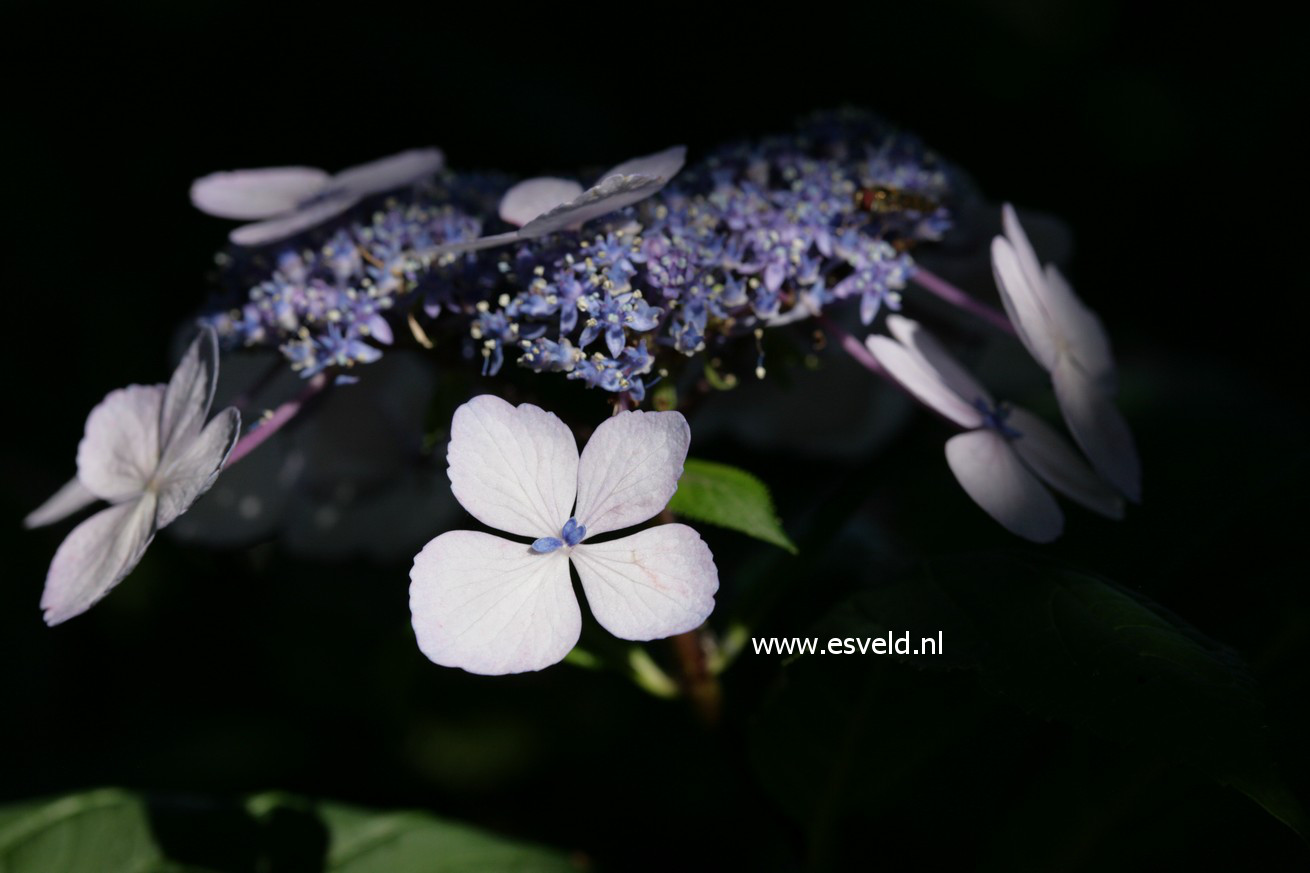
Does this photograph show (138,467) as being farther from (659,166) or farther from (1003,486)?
(1003,486)

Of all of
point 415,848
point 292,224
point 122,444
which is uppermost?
point 292,224

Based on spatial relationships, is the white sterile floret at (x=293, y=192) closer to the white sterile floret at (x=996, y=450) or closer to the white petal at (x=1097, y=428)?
the white sterile floret at (x=996, y=450)

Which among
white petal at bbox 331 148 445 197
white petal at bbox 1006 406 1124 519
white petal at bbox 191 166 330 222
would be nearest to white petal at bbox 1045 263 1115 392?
white petal at bbox 1006 406 1124 519

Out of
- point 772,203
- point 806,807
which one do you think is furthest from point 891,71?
point 806,807

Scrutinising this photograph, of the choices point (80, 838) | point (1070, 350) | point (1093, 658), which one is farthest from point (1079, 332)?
point (80, 838)

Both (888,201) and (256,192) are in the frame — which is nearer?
(888,201)

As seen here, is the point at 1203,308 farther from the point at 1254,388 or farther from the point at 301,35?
the point at 301,35
